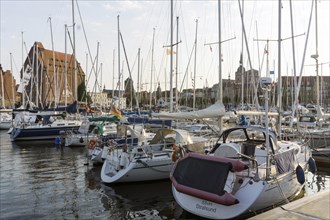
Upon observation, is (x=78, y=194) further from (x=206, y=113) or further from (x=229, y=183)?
(x=229, y=183)

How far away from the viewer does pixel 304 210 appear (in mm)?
7324

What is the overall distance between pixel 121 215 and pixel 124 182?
13.5 ft

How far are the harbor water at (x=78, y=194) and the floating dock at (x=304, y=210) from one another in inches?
175

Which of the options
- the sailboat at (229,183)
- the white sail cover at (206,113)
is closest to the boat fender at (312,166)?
the sailboat at (229,183)

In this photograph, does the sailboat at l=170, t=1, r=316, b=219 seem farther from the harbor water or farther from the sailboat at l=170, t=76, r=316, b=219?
the harbor water

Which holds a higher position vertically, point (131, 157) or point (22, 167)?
point (131, 157)

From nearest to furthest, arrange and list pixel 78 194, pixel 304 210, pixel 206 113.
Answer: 1. pixel 304 210
2. pixel 78 194
3. pixel 206 113

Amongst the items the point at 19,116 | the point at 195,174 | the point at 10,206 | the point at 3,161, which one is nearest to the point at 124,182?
the point at 10,206

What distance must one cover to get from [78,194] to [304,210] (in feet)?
33.3

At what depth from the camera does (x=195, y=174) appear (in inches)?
418

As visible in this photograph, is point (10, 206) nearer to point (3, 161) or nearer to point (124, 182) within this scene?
point (124, 182)

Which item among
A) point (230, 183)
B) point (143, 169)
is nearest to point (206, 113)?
point (143, 169)

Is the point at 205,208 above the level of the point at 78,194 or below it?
above

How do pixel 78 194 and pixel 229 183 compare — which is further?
pixel 78 194
